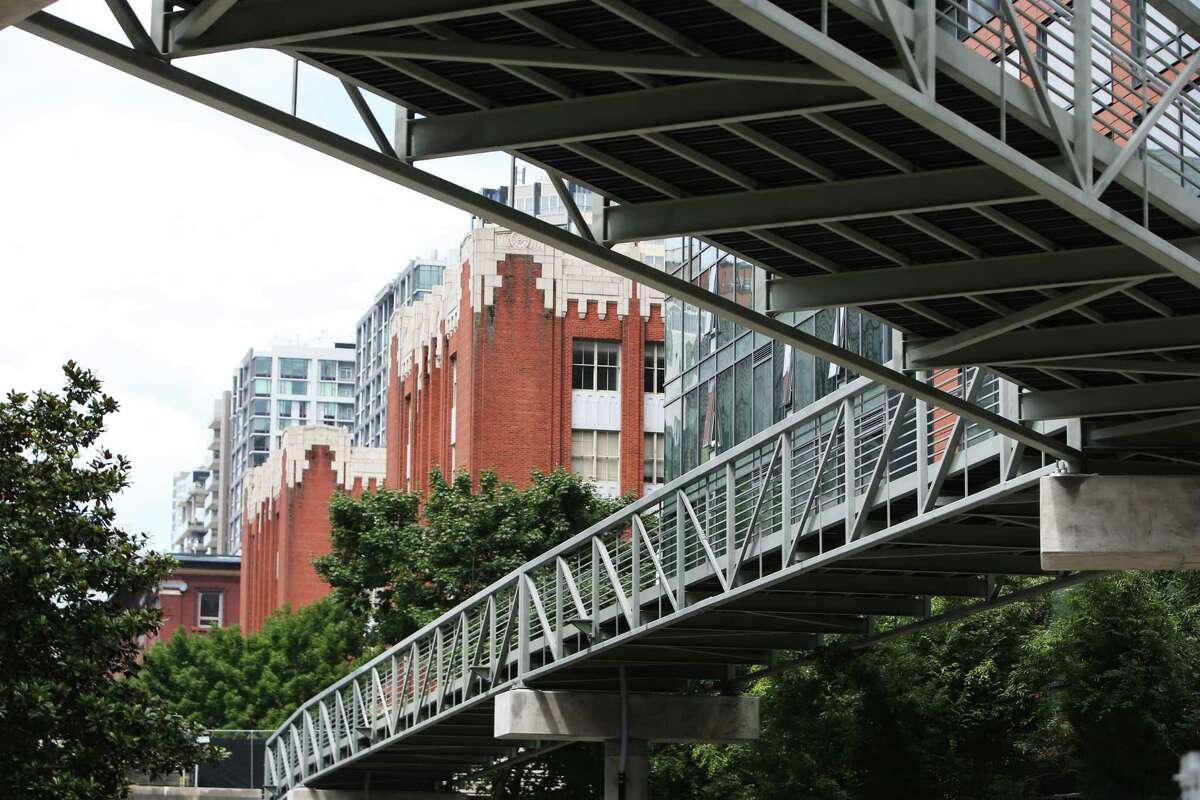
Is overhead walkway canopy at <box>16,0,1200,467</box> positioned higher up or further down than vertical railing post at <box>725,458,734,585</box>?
higher up

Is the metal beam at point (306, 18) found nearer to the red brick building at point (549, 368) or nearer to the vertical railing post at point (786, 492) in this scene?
the vertical railing post at point (786, 492)

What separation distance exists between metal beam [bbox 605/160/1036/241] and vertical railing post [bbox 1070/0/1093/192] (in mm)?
413

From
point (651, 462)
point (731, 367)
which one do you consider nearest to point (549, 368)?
point (651, 462)

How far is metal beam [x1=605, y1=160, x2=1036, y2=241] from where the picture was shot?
1459cm

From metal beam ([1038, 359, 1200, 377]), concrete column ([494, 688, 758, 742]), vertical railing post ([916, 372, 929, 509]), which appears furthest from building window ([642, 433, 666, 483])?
metal beam ([1038, 359, 1200, 377])

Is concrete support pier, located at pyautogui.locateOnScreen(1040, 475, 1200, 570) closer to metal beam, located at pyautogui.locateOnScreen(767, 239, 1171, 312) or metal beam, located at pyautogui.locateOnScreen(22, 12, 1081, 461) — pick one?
metal beam, located at pyautogui.locateOnScreen(22, 12, 1081, 461)

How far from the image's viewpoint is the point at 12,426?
24156 millimetres

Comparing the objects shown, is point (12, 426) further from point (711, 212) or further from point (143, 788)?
point (143, 788)

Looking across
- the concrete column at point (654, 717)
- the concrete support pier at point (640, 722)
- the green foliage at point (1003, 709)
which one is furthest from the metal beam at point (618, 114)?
the concrete support pier at point (640, 722)

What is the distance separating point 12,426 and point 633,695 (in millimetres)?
16057

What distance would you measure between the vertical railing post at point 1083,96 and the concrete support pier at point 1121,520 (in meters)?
7.18

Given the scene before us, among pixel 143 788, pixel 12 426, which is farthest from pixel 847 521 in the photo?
pixel 143 788

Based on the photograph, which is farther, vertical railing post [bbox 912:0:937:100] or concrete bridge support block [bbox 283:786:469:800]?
concrete bridge support block [bbox 283:786:469:800]

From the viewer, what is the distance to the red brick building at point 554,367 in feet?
216
